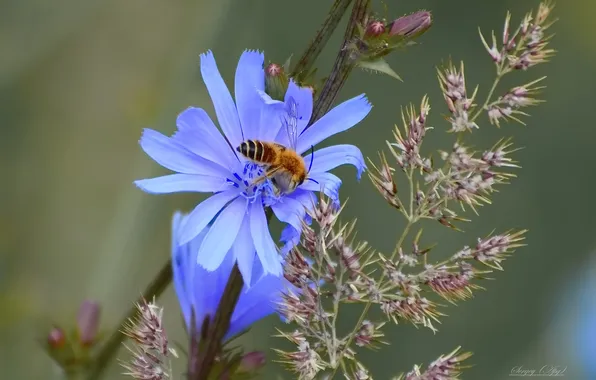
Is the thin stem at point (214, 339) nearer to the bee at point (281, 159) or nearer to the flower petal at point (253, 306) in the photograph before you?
the flower petal at point (253, 306)

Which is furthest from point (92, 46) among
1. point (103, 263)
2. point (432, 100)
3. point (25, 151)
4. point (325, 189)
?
point (325, 189)

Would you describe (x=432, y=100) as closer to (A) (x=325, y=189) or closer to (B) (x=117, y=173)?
(B) (x=117, y=173)

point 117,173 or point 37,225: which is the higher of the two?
point 117,173

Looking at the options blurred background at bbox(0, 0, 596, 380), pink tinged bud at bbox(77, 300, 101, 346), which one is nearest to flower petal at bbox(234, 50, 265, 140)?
pink tinged bud at bbox(77, 300, 101, 346)

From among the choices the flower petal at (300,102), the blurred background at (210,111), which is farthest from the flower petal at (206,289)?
the blurred background at (210,111)

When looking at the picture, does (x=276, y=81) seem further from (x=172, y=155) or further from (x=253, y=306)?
(x=253, y=306)

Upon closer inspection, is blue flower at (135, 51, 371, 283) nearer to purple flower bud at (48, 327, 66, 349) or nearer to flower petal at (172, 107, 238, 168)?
flower petal at (172, 107, 238, 168)
